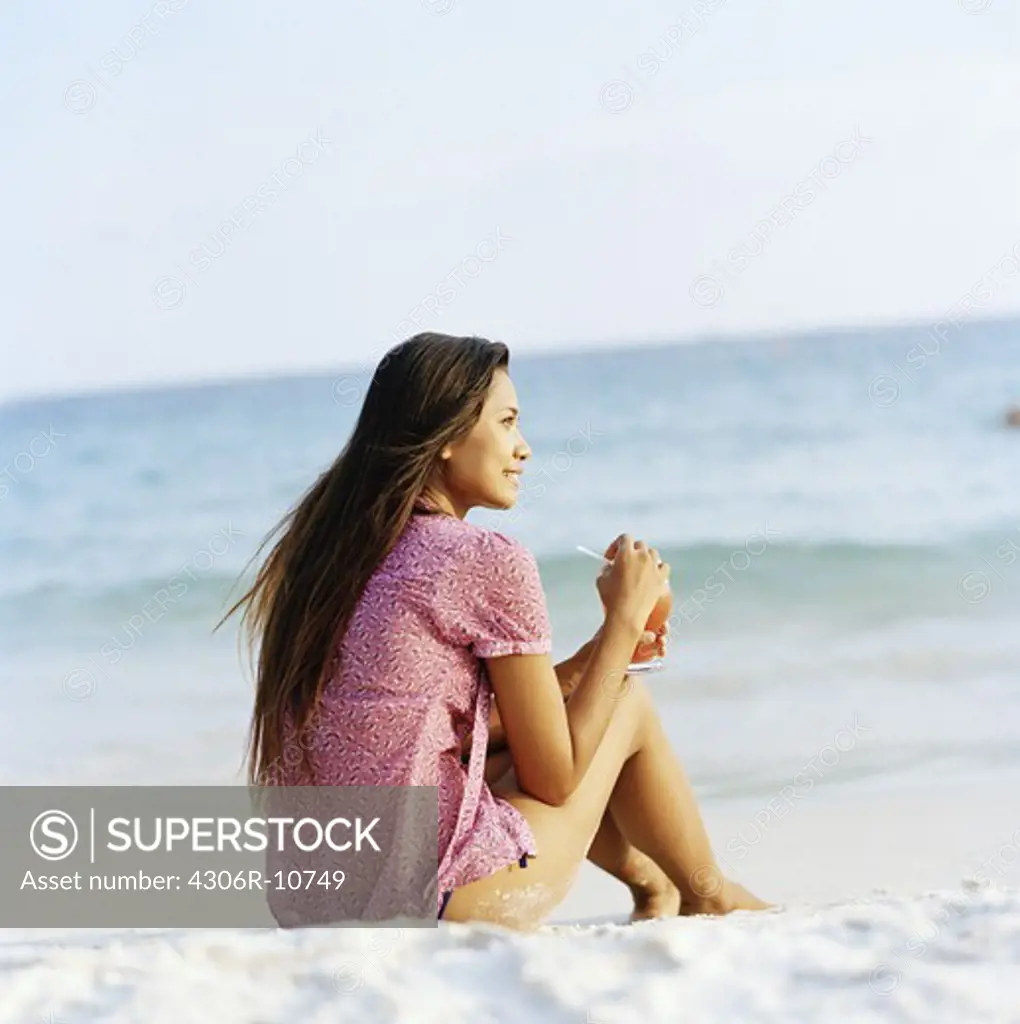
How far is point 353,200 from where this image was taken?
1250 cm

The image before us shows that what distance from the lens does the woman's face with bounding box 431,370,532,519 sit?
83.1 inches

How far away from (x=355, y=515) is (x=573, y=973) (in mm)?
602

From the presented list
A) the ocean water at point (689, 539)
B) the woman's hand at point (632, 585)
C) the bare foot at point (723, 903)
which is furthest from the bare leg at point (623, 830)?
the ocean water at point (689, 539)

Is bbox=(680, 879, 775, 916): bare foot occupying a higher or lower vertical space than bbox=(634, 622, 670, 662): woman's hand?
lower

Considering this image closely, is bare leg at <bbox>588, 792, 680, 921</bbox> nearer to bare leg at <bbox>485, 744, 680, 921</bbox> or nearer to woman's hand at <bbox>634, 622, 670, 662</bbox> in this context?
bare leg at <bbox>485, 744, 680, 921</bbox>

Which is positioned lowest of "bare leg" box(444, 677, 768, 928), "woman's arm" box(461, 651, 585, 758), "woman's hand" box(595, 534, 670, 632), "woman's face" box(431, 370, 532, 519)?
"bare leg" box(444, 677, 768, 928)

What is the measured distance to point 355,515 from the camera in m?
2.07

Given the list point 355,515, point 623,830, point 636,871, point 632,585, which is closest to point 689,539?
point 636,871

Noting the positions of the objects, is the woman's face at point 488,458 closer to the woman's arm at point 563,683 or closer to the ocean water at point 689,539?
the woman's arm at point 563,683

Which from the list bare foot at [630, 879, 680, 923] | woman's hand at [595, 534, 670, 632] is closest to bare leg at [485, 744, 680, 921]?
bare foot at [630, 879, 680, 923]

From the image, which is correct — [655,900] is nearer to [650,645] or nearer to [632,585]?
[650,645]

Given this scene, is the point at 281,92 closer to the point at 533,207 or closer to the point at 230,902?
the point at 533,207

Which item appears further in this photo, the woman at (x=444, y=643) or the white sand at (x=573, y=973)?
the woman at (x=444, y=643)

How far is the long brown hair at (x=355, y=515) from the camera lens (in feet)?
6.68
